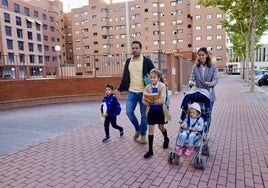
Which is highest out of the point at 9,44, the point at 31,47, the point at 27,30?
the point at 27,30

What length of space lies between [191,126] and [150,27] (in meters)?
58.9

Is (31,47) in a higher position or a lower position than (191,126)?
higher

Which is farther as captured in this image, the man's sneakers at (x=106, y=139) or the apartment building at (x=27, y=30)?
the apartment building at (x=27, y=30)

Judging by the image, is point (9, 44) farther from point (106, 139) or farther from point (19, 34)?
point (106, 139)

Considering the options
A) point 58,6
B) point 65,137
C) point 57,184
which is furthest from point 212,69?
point 58,6

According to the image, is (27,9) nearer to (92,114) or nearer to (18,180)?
(92,114)

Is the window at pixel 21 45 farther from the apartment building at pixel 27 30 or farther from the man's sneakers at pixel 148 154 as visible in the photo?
the man's sneakers at pixel 148 154

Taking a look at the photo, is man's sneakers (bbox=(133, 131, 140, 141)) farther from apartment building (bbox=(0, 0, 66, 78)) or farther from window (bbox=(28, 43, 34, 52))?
window (bbox=(28, 43, 34, 52))

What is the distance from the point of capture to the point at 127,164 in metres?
3.89

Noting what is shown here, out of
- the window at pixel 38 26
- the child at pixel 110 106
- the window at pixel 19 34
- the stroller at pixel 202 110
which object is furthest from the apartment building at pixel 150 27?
the stroller at pixel 202 110

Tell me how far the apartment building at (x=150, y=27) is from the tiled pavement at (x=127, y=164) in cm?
4661

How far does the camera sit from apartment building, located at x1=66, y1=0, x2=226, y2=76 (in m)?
52.9

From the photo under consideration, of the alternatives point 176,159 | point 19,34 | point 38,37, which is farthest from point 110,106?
point 38,37

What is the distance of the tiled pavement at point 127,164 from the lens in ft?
10.8
